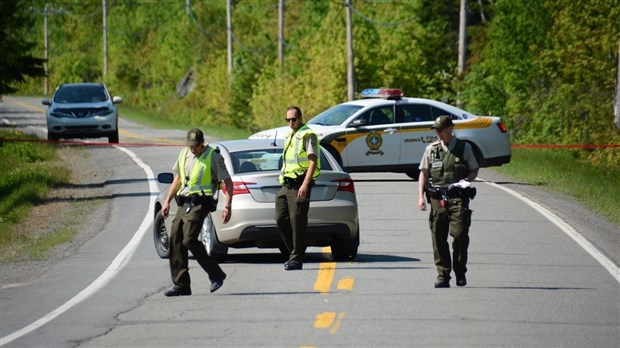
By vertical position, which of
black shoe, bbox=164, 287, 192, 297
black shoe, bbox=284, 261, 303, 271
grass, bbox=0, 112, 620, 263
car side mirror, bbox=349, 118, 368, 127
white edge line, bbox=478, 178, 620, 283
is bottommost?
grass, bbox=0, 112, 620, 263

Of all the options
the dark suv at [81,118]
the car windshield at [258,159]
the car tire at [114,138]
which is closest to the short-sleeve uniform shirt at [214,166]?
the car windshield at [258,159]

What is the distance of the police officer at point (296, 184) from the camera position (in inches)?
583

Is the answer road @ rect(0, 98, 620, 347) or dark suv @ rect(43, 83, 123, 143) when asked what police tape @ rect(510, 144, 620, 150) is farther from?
road @ rect(0, 98, 620, 347)

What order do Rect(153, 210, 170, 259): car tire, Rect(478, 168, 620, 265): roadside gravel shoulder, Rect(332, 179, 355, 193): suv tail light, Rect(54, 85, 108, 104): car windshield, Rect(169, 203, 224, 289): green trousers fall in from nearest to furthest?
1. Rect(169, 203, 224, 289): green trousers
2. Rect(332, 179, 355, 193): suv tail light
3. Rect(153, 210, 170, 259): car tire
4. Rect(478, 168, 620, 265): roadside gravel shoulder
5. Rect(54, 85, 108, 104): car windshield

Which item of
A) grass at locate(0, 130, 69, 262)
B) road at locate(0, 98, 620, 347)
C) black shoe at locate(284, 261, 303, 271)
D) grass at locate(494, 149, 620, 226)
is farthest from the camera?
grass at locate(494, 149, 620, 226)

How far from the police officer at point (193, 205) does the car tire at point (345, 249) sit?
8.62ft

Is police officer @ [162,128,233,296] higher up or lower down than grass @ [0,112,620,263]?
higher up

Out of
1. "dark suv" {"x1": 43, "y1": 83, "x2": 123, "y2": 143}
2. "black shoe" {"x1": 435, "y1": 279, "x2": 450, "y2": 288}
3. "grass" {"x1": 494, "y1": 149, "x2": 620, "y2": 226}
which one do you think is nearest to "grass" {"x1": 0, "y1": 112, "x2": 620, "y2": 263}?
"grass" {"x1": 494, "y1": 149, "x2": 620, "y2": 226}

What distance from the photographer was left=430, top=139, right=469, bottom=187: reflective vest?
1355 cm

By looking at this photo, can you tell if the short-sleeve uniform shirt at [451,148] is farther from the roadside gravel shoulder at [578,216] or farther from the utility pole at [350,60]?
the utility pole at [350,60]

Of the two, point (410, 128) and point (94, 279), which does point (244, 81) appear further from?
point (94, 279)

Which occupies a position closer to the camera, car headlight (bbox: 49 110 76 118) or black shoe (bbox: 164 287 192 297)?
black shoe (bbox: 164 287 192 297)

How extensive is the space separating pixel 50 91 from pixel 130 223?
298 ft

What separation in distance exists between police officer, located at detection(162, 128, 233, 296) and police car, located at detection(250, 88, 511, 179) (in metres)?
12.5
